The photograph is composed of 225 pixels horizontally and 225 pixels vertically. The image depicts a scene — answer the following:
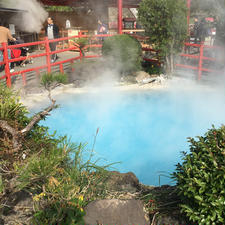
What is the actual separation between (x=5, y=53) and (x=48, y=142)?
4693mm

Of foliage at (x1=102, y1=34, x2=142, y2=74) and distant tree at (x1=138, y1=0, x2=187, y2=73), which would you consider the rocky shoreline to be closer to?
foliage at (x1=102, y1=34, x2=142, y2=74)

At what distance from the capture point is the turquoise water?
18.6ft

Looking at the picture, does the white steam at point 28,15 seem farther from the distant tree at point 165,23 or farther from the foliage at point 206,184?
the foliage at point 206,184

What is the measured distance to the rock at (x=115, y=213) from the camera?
2.80 m

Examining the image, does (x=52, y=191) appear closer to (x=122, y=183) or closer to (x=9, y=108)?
(x=122, y=183)

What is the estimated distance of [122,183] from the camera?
3949 millimetres

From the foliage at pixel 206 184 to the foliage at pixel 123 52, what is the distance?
23.5ft

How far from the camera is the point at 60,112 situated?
7441 mm

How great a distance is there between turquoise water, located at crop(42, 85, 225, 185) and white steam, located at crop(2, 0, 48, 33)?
877 cm

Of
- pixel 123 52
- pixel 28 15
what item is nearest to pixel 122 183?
pixel 123 52

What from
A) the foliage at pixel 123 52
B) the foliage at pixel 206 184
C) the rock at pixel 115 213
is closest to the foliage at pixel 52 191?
the rock at pixel 115 213

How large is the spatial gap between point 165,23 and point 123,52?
5.08ft

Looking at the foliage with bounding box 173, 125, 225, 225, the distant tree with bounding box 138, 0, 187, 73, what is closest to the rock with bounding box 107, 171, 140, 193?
the foliage with bounding box 173, 125, 225, 225

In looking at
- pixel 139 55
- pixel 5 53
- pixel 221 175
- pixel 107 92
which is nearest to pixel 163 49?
pixel 139 55
